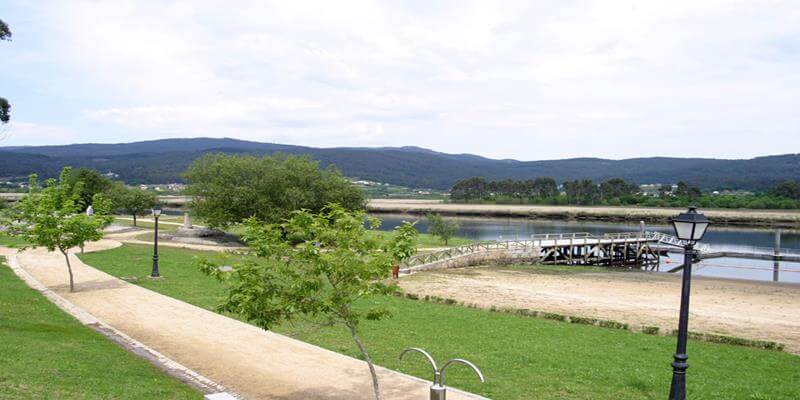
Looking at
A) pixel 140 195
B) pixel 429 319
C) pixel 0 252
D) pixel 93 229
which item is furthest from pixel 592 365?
pixel 140 195

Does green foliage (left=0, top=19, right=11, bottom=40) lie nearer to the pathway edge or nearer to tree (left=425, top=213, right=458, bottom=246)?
the pathway edge

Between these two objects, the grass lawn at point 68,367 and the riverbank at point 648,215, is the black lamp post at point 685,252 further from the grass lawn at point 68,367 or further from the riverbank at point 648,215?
the riverbank at point 648,215

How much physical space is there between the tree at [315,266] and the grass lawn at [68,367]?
2424 mm

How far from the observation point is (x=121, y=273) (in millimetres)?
28062

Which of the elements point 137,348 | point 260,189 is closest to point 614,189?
point 260,189

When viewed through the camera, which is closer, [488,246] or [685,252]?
[685,252]

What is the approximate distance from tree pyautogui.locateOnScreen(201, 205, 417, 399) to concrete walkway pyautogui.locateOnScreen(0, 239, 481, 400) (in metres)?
2.23

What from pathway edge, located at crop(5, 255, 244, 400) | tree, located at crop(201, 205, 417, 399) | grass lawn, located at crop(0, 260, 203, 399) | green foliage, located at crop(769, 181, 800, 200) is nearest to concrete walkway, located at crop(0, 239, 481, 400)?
pathway edge, located at crop(5, 255, 244, 400)

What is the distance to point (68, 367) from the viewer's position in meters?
11.6

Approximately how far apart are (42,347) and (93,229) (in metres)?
10.9

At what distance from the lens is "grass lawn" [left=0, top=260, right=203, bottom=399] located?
399 inches

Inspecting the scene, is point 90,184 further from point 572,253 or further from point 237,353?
point 237,353

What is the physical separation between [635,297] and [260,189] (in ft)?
103

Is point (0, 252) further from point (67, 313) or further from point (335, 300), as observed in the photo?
point (335, 300)
